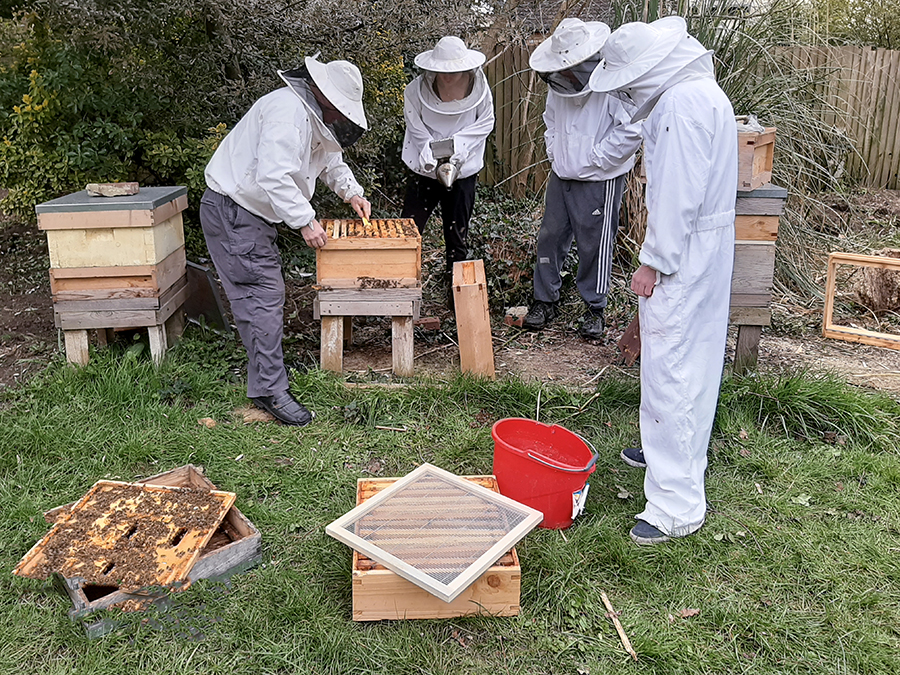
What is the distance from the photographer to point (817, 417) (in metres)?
3.67

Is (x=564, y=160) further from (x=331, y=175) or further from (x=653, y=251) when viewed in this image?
(x=653, y=251)

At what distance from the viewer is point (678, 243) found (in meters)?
A: 2.54

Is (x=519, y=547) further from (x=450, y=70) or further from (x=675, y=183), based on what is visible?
(x=450, y=70)

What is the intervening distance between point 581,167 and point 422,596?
2915 mm

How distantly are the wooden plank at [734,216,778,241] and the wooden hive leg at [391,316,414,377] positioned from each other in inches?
69.6

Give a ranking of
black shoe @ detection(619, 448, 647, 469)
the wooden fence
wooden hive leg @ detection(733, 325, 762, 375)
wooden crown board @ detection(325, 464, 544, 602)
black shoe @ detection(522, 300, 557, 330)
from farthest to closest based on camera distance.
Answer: the wooden fence
black shoe @ detection(522, 300, 557, 330)
wooden hive leg @ detection(733, 325, 762, 375)
black shoe @ detection(619, 448, 647, 469)
wooden crown board @ detection(325, 464, 544, 602)

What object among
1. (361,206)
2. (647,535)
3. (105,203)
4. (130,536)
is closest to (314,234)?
(361,206)

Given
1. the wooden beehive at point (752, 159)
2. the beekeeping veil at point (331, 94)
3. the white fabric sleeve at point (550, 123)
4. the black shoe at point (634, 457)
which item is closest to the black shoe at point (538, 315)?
the white fabric sleeve at point (550, 123)

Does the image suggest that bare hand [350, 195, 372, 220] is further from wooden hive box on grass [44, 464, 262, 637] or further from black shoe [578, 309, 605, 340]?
wooden hive box on grass [44, 464, 262, 637]

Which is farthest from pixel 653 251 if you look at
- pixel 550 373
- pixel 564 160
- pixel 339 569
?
pixel 564 160

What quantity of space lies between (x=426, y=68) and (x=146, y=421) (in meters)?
2.49

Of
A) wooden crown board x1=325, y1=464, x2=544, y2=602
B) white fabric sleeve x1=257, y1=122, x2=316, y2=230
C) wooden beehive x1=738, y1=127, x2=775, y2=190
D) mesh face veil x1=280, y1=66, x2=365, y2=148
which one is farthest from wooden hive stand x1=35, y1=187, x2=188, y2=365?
wooden beehive x1=738, y1=127, x2=775, y2=190

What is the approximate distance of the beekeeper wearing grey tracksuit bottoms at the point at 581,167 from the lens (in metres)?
4.16

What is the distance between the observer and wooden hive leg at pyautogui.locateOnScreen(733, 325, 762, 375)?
13.2 feet
